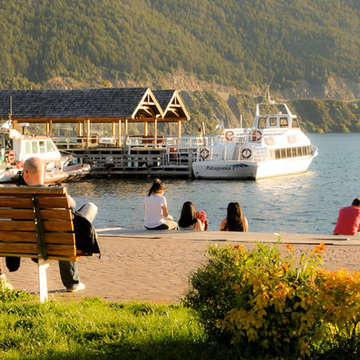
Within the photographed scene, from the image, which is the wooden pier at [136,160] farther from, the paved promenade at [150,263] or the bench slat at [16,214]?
the bench slat at [16,214]

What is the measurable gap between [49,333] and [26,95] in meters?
50.8

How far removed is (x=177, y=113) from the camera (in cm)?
5884

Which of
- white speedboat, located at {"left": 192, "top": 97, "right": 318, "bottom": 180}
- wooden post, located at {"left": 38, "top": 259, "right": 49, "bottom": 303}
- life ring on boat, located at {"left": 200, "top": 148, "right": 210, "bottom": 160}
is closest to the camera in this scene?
wooden post, located at {"left": 38, "top": 259, "right": 49, "bottom": 303}

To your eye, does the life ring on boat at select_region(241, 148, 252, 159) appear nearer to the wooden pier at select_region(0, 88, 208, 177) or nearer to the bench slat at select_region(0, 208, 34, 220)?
the wooden pier at select_region(0, 88, 208, 177)

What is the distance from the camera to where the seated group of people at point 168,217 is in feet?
41.0

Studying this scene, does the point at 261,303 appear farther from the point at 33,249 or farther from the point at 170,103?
the point at 170,103

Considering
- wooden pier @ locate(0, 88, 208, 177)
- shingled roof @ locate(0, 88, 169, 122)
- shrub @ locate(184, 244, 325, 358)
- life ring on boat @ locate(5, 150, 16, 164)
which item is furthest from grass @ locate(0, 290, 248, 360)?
wooden pier @ locate(0, 88, 208, 177)

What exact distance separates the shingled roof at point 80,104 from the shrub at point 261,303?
148 feet

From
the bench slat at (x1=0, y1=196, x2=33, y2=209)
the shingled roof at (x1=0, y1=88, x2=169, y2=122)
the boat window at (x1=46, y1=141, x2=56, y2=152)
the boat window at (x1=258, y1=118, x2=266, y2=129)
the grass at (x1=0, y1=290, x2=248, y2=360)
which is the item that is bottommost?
the grass at (x1=0, y1=290, x2=248, y2=360)

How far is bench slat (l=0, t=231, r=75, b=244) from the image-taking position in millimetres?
6637

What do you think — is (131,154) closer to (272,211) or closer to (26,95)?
(26,95)

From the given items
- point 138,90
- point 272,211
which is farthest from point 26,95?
point 272,211

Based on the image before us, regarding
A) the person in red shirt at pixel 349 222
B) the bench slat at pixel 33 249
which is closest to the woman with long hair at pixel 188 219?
the person in red shirt at pixel 349 222

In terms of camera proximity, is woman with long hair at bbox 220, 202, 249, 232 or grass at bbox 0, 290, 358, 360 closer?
grass at bbox 0, 290, 358, 360
